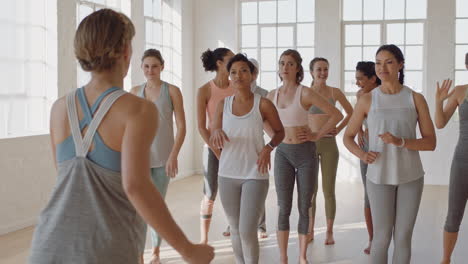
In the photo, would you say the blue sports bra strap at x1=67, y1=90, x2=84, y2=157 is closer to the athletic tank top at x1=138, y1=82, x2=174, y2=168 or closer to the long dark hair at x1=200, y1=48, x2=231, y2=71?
the athletic tank top at x1=138, y1=82, x2=174, y2=168

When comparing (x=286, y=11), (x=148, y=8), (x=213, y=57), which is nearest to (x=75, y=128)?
(x=213, y=57)

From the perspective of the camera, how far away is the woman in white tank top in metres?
3.05

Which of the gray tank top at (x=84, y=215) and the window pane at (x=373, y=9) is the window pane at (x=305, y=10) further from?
the gray tank top at (x=84, y=215)

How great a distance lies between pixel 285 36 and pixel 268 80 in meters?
0.82

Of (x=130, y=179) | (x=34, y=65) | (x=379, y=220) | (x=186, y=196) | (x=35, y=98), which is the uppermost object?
(x=34, y=65)

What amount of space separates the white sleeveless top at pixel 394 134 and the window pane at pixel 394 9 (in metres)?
5.94

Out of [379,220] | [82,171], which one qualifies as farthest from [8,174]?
[82,171]

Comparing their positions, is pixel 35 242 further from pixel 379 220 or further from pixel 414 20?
pixel 414 20

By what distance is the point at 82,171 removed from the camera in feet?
4.47

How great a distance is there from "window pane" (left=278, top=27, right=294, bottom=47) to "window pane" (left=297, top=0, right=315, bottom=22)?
251mm

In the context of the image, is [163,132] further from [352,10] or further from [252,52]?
[352,10]

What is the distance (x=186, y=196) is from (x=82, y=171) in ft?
18.9

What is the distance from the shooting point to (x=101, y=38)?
52.6 inches

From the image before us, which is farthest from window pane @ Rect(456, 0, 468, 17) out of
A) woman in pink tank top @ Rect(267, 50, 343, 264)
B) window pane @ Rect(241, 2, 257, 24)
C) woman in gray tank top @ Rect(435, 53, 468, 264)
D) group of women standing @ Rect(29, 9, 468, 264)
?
woman in pink tank top @ Rect(267, 50, 343, 264)
